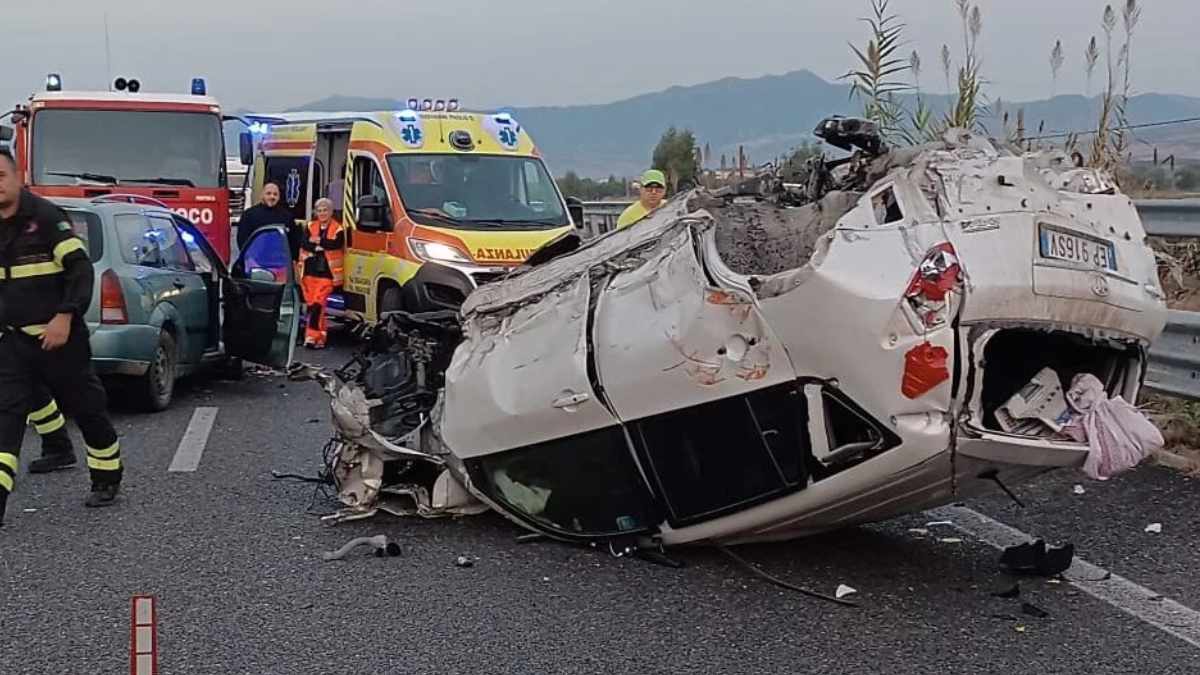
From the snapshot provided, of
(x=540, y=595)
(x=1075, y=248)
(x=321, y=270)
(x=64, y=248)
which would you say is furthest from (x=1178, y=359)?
(x=321, y=270)

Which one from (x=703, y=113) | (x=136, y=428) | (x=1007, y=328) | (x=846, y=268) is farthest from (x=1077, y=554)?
(x=703, y=113)

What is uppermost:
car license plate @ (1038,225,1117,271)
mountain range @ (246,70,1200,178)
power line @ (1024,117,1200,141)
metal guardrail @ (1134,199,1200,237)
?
power line @ (1024,117,1200,141)

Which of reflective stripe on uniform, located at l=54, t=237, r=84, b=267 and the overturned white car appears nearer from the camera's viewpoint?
the overturned white car

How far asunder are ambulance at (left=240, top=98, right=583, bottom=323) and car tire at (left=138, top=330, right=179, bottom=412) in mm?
2212

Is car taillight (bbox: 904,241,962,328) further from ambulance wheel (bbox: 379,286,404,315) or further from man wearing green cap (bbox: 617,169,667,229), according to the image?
ambulance wheel (bbox: 379,286,404,315)

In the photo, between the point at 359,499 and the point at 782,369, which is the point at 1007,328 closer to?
the point at 782,369

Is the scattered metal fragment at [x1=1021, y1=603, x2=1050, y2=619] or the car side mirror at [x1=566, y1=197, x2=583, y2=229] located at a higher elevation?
the car side mirror at [x1=566, y1=197, x2=583, y2=229]

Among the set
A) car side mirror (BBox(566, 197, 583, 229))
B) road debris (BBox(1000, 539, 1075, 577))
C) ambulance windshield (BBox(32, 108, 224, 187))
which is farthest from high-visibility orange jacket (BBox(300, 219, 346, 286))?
road debris (BBox(1000, 539, 1075, 577))

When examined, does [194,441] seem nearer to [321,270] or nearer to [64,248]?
[64,248]

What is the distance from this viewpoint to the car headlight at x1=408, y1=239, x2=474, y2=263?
1188 centimetres

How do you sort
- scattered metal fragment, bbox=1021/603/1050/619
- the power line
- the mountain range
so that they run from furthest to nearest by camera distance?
the mountain range < the power line < scattered metal fragment, bbox=1021/603/1050/619

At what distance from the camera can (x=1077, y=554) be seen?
571 centimetres

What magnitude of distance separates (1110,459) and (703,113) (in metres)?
171

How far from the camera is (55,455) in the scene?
24.7ft
